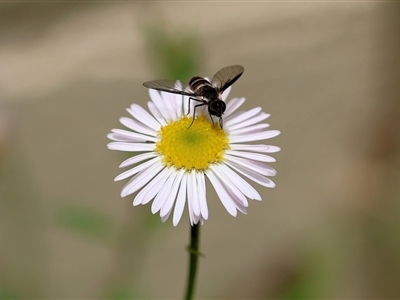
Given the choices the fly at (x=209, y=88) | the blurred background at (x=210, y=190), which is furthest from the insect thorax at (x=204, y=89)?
the blurred background at (x=210, y=190)

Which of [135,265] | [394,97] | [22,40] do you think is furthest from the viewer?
[394,97]

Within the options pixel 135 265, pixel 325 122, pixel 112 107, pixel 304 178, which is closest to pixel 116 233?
pixel 135 265

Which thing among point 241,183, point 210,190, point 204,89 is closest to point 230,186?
point 241,183

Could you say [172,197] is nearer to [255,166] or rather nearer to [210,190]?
[255,166]

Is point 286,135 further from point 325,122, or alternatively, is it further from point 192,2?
point 192,2

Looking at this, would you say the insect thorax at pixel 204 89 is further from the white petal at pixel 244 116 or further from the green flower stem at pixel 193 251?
the green flower stem at pixel 193 251

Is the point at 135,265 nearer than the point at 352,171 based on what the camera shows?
Yes

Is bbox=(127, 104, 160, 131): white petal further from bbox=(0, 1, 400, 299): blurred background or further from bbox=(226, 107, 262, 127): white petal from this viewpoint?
bbox=(0, 1, 400, 299): blurred background
